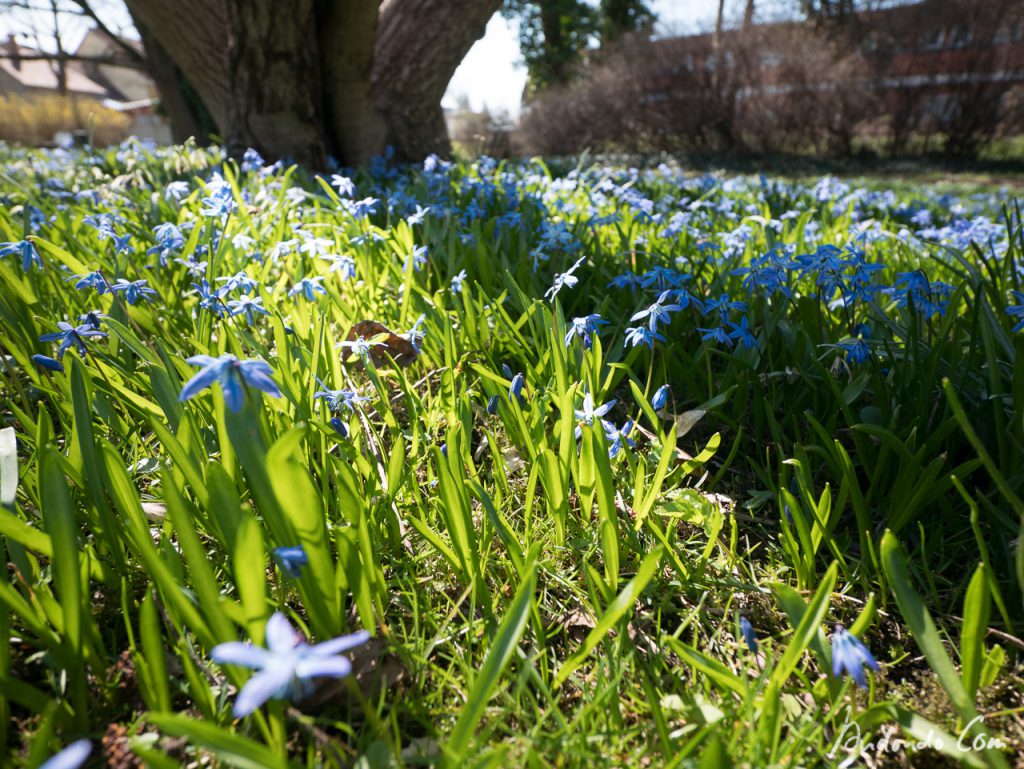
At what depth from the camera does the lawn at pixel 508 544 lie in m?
0.85

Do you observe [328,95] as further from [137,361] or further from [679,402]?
[679,402]

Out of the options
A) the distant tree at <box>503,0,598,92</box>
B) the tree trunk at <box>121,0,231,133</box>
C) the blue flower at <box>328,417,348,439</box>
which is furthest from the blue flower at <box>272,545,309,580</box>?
the distant tree at <box>503,0,598,92</box>

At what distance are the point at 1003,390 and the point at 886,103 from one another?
17.5 meters

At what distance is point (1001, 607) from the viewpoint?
986 millimetres

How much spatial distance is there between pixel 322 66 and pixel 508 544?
18.0 ft

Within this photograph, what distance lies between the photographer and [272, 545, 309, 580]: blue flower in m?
0.86

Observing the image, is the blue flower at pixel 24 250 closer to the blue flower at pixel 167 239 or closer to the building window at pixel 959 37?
the blue flower at pixel 167 239

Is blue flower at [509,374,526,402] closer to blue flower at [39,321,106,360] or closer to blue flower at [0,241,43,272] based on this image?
blue flower at [39,321,106,360]

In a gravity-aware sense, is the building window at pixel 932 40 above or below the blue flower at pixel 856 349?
above

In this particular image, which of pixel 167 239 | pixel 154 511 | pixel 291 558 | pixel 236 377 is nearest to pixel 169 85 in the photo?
pixel 167 239

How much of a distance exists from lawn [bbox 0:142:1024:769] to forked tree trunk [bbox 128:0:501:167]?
11.1 ft

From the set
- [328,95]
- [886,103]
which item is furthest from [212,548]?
[886,103]

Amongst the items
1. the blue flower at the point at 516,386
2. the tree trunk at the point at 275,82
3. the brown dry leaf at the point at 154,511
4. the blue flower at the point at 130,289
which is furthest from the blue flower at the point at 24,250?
the tree trunk at the point at 275,82

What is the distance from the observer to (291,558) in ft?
2.83
